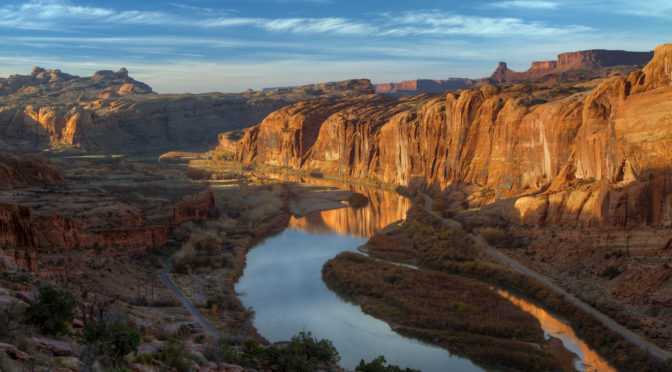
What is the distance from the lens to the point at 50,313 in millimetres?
14219

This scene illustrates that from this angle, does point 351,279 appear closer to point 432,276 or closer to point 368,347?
point 432,276

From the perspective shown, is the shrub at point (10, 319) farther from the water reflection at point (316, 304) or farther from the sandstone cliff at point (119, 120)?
the sandstone cliff at point (119, 120)

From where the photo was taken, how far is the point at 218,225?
49281 millimetres

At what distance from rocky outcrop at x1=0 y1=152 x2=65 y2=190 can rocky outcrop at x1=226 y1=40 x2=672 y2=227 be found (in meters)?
40.5

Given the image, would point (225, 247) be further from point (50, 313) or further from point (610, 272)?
point (50, 313)

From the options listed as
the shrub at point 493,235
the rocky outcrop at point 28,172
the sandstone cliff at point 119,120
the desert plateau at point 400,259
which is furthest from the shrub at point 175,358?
the sandstone cliff at point 119,120

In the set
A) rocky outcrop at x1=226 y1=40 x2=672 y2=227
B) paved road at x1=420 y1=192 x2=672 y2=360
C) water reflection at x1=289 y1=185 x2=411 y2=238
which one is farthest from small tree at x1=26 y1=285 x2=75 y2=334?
water reflection at x1=289 y1=185 x2=411 y2=238

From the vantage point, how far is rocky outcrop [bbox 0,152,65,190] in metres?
46.7

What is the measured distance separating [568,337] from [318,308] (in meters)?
12.9

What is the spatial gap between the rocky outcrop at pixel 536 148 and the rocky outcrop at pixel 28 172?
40.5m

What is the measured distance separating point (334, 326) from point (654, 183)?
19.9 m

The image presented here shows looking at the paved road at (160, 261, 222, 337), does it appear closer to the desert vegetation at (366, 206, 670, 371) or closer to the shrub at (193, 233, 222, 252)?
the shrub at (193, 233, 222, 252)

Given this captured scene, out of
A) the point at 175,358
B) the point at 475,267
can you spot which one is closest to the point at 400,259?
the point at 475,267

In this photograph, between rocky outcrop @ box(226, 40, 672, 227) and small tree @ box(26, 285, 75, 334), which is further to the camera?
rocky outcrop @ box(226, 40, 672, 227)
